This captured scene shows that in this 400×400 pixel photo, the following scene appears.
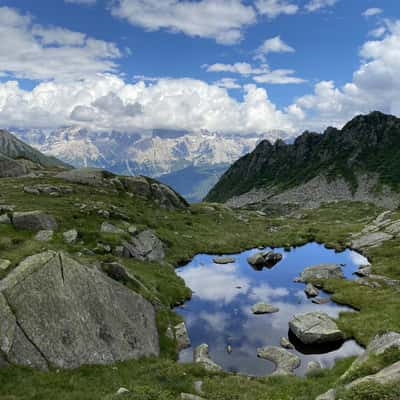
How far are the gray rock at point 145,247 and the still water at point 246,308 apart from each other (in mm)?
4921

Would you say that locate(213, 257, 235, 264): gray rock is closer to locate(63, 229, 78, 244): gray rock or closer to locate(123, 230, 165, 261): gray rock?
locate(123, 230, 165, 261): gray rock

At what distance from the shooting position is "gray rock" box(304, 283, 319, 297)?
49719 millimetres

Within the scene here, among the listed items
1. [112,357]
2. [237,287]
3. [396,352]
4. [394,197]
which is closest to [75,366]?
[112,357]

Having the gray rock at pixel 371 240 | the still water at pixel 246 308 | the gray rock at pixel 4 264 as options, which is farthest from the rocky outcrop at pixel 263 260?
the gray rock at pixel 4 264

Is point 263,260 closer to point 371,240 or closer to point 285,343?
point 371,240

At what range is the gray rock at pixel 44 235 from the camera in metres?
45.5

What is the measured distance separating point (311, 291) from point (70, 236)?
3414cm

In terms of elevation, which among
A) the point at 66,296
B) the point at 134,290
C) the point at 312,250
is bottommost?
the point at 312,250

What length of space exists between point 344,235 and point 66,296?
7971 centimetres

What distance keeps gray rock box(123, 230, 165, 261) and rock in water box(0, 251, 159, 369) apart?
69.3 feet

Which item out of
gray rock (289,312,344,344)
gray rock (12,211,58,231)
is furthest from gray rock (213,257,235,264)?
gray rock (12,211,58,231)

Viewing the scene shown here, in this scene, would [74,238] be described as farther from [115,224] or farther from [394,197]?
[394,197]

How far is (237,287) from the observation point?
53.0 meters

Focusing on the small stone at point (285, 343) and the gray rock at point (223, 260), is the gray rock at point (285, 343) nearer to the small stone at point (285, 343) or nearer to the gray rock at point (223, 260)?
the small stone at point (285, 343)
